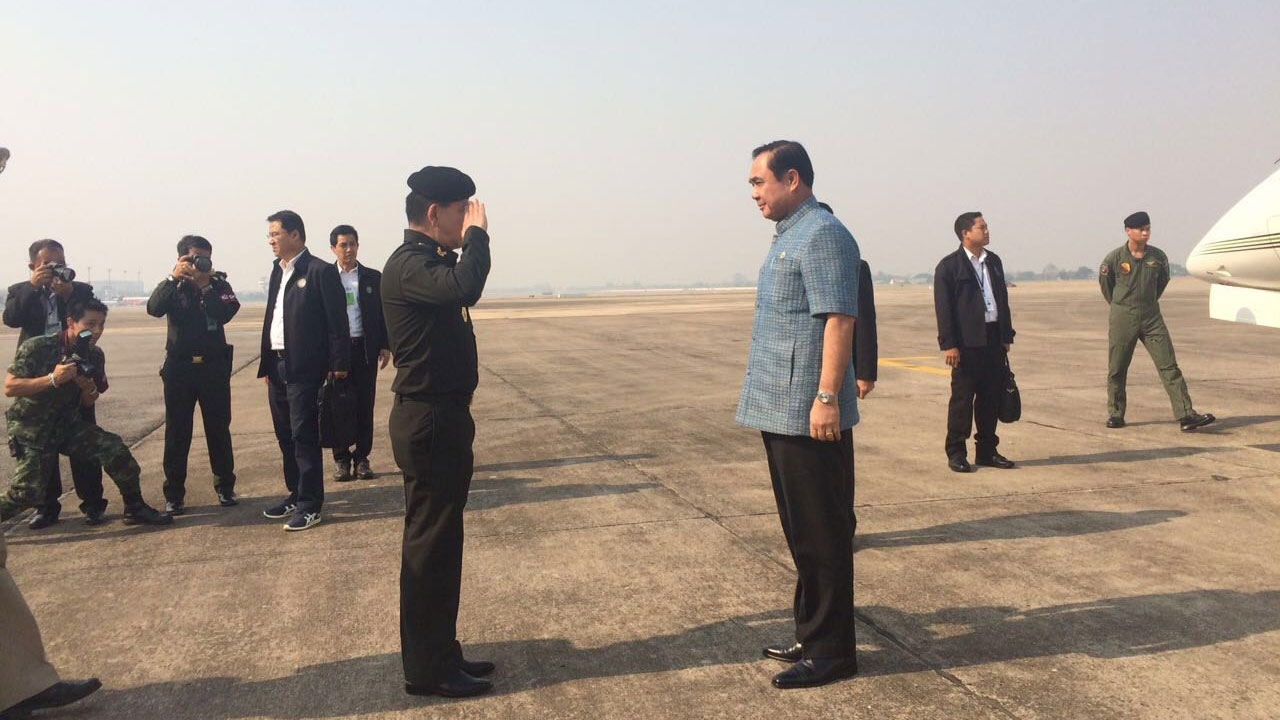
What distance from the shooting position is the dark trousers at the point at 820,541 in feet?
11.4

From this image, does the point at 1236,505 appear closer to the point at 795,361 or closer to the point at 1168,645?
the point at 1168,645

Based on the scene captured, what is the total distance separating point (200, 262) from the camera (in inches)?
248

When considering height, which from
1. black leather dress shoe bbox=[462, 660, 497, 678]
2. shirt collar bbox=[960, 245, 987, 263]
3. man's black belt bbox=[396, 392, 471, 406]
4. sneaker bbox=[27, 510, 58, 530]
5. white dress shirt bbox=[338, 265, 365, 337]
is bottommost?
black leather dress shoe bbox=[462, 660, 497, 678]

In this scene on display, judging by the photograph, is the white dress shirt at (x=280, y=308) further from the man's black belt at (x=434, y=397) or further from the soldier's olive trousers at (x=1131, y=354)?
the soldier's olive trousers at (x=1131, y=354)

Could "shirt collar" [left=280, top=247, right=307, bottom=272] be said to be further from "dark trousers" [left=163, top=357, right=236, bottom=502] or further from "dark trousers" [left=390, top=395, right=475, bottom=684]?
"dark trousers" [left=390, top=395, right=475, bottom=684]

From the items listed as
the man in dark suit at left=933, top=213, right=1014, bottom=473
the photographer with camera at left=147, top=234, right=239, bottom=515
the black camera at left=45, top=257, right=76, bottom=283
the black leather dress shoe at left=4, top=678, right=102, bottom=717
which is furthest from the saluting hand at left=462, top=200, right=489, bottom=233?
the man in dark suit at left=933, top=213, right=1014, bottom=473

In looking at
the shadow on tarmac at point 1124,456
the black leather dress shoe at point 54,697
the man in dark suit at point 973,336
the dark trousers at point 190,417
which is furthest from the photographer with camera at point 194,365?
the shadow on tarmac at point 1124,456

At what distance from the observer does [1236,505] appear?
5.86m

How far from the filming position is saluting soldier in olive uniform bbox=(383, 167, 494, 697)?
338cm

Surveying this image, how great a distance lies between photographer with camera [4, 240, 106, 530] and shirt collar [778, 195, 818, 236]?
191 inches

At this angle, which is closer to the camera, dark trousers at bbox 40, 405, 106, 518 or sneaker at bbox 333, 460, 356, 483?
dark trousers at bbox 40, 405, 106, 518

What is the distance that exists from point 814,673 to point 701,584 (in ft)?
3.93

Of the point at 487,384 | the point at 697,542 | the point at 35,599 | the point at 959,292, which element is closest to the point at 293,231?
the point at 35,599

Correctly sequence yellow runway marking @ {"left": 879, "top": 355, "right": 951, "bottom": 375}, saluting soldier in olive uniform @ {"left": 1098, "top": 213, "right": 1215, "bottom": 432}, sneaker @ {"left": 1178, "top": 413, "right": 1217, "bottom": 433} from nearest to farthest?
sneaker @ {"left": 1178, "top": 413, "right": 1217, "bottom": 433} < saluting soldier in olive uniform @ {"left": 1098, "top": 213, "right": 1215, "bottom": 432} < yellow runway marking @ {"left": 879, "top": 355, "right": 951, "bottom": 375}
